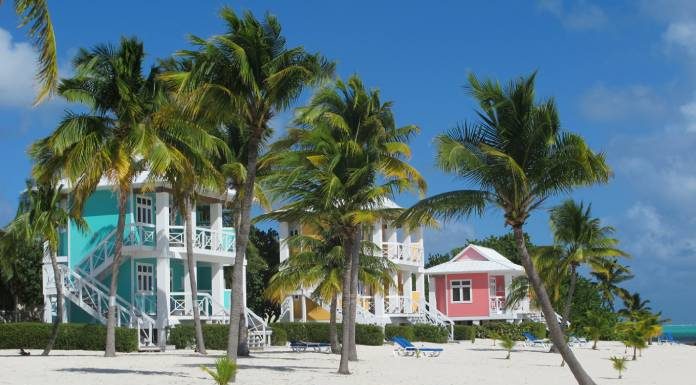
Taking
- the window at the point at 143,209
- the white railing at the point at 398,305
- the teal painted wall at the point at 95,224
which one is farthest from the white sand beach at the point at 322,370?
the white railing at the point at 398,305

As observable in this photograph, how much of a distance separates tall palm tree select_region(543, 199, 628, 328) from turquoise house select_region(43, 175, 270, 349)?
12.5 metres

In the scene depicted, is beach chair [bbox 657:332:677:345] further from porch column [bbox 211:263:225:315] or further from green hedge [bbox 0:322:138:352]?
green hedge [bbox 0:322:138:352]

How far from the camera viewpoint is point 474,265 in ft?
184

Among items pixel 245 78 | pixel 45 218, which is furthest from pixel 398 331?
pixel 245 78

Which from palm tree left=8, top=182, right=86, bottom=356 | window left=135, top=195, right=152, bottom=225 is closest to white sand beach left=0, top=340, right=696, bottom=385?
palm tree left=8, top=182, right=86, bottom=356

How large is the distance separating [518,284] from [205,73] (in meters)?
26.5

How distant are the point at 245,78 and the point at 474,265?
38.0 meters

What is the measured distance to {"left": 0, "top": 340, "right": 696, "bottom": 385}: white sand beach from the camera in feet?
66.1

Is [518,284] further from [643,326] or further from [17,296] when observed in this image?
[17,296]

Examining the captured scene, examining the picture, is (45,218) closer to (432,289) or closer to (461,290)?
(432,289)

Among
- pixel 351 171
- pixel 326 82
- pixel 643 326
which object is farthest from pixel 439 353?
pixel 326 82

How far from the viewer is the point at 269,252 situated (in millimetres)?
57375

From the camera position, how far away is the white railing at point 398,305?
46.3 metres

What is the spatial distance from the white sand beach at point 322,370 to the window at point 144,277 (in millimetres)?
5590
